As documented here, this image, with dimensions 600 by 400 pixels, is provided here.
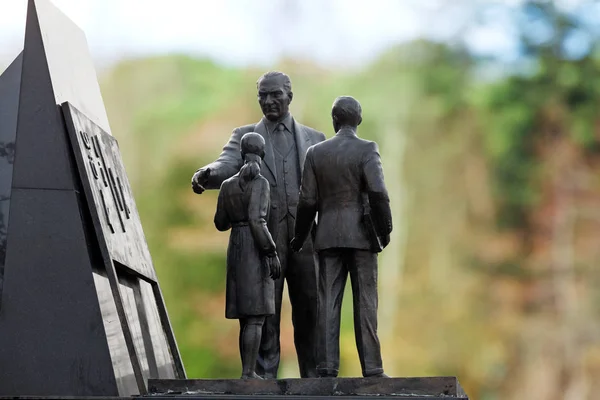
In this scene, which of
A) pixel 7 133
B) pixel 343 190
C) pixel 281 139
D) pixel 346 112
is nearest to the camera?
pixel 343 190

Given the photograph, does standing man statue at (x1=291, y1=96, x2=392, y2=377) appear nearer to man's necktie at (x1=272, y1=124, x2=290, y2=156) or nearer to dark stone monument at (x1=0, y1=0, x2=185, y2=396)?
man's necktie at (x1=272, y1=124, x2=290, y2=156)

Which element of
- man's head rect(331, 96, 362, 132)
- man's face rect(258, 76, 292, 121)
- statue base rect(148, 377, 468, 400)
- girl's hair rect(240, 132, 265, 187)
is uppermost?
man's face rect(258, 76, 292, 121)

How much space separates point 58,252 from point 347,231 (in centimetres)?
206

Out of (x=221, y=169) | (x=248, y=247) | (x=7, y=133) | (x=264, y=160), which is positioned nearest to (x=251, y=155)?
(x=248, y=247)

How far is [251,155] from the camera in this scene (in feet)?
33.3

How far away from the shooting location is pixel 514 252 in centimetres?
2497

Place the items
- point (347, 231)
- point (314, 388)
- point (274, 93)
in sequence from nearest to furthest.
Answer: point (314, 388)
point (347, 231)
point (274, 93)

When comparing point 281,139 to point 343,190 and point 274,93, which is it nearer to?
point 274,93

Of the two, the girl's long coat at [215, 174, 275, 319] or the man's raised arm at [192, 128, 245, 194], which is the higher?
the man's raised arm at [192, 128, 245, 194]

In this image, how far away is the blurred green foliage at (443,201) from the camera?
79.3 ft

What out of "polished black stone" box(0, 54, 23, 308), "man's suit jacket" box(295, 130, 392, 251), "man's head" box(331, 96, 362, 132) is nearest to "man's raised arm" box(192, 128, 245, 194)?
"man's suit jacket" box(295, 130, 392, 251)

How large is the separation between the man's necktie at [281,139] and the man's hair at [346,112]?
3.51 ft

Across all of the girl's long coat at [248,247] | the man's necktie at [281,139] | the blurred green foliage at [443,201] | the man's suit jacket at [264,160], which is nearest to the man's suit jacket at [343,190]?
the girl's long coat at [248,247]

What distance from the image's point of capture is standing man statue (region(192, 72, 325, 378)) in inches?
423
